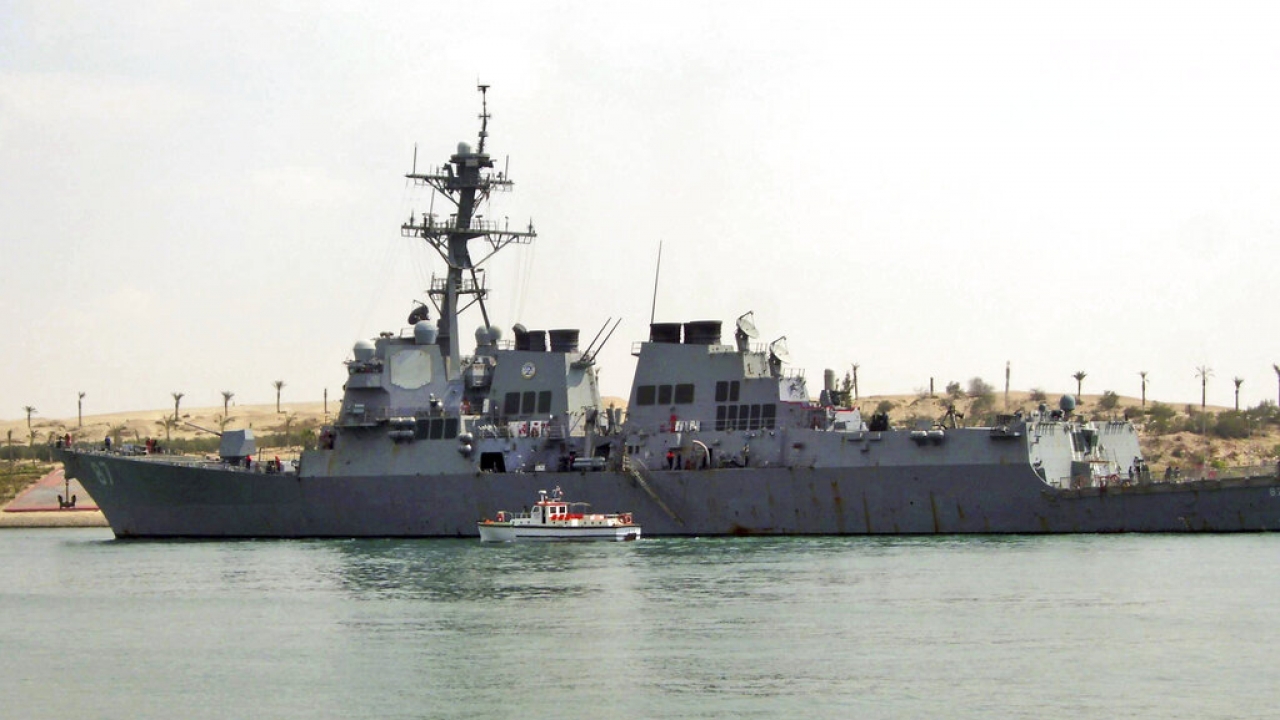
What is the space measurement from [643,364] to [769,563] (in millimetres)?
8555

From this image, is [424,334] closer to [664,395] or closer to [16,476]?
[664,395]

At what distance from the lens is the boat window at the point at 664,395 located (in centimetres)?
4031

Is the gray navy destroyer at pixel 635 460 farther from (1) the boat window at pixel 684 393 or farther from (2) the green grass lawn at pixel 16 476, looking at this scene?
(2) the green grass lawn at pixel 16 476

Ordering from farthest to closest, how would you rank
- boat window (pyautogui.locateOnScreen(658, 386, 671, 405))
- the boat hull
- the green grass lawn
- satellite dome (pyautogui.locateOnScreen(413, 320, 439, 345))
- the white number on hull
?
the green grass lawn → the white number on hull → satellite dome (pyautogui.locateOnScreen(413, 320, 439, 345)) → boat window (pyautogui.locateOnScreen(658, 386, 671, 405)) → the boat hull

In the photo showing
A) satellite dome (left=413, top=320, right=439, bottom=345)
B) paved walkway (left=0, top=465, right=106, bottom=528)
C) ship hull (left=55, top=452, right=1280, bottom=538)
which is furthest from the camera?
paved walkway (left=0, top=465, right=106, bottom=528)

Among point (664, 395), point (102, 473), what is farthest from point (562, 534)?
point (102, 473)

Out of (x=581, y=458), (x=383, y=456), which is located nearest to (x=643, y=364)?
(x=581, y=458)

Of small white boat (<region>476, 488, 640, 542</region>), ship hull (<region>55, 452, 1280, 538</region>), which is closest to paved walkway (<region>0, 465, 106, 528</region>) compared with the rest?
ship hull (<region>55, 452, 1280, 538</region>)

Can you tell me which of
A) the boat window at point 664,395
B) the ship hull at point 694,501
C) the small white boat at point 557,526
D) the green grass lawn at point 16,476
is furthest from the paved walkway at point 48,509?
the boat window at point 664,395

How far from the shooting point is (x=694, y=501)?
39.2 metres

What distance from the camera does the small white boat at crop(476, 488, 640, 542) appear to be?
3956 cm

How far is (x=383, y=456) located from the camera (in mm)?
42062

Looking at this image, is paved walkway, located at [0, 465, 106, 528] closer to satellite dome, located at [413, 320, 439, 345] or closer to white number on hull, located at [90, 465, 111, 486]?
white number on hull, located at [90, 465, 111, 486]

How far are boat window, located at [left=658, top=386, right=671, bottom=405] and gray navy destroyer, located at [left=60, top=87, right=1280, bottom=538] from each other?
0.20ft
